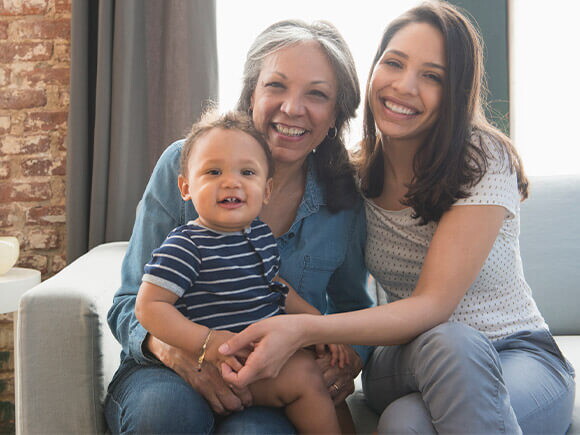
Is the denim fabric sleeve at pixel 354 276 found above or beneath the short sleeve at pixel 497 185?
beneath

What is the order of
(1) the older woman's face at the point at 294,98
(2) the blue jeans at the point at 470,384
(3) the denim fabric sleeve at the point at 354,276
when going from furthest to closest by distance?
(3) the denim fabric sleeve at the point at 354,276 < (1) the older woman's face at the point at 294,98 < (2) the blue jeans at the point at 470,384

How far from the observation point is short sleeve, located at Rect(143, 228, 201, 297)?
1.08 metres

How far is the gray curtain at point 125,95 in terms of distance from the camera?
226cm

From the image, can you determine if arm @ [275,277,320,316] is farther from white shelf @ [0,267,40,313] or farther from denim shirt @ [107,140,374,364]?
white shelf @ [0,267,40,313]

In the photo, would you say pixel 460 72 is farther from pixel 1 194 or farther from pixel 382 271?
pixel 1 194

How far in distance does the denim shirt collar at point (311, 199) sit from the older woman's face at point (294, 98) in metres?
0.10

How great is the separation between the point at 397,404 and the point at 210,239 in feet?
1.56

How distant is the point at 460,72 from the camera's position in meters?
1.33

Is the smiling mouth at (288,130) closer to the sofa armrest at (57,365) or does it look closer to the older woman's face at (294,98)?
the older woman's face at (294,98)

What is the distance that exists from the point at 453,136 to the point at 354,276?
425 millimetres

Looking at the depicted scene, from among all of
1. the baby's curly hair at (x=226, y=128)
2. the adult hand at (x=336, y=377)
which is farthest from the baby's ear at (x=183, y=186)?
the adult hand at (x=336, y=377)

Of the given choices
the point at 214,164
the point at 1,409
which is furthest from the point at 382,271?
the point at 1,409

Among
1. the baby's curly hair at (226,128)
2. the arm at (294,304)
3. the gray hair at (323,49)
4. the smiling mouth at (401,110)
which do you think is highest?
the gray hair at (323,49)

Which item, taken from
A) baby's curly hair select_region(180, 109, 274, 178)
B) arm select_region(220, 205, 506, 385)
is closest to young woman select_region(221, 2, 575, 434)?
arm select_region(220, 205, 506, 385)
